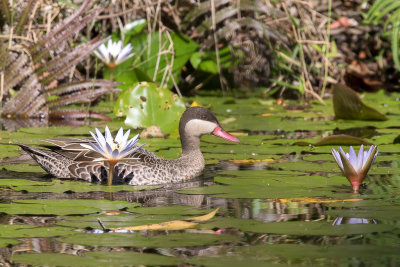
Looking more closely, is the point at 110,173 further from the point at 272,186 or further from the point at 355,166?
the point at 355,166

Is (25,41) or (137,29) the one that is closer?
(25,41)

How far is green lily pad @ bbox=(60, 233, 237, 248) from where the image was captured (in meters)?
3.46

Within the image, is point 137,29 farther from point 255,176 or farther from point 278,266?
point 278,266

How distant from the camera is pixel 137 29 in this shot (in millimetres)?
10070

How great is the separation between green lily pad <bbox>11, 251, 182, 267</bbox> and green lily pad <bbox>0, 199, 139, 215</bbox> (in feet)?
2.95

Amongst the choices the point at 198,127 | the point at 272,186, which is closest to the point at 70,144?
the point at 198,127

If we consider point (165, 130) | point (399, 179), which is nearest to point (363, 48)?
point (165, 130)

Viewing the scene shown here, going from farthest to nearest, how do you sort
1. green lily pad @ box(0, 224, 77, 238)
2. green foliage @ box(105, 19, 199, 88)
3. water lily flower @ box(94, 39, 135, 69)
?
green foliage @ box(105, 19, 199, 88) < water lily flower @ box(94, 39, 135, 69) < green lily pad @ box(0, 224, 77, 238)

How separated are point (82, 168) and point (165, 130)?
2.05 m

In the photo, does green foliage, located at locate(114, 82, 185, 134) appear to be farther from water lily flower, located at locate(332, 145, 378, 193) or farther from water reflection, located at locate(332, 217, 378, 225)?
water reflection, located at locate(332, 217, 378, 225)

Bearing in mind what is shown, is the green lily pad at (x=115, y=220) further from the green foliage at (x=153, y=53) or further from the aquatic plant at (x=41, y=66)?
the green foliage at (x=153, y=53)

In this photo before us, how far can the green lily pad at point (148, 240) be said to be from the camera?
11.3 ft

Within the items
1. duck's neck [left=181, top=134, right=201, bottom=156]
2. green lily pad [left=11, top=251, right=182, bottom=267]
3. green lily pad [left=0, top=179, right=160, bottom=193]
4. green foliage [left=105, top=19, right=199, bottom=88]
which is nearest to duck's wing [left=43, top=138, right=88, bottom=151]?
green lily pad [left=0, top=179, right=160, bottom=193]

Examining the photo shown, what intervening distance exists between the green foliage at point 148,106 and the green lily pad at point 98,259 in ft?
13.8
